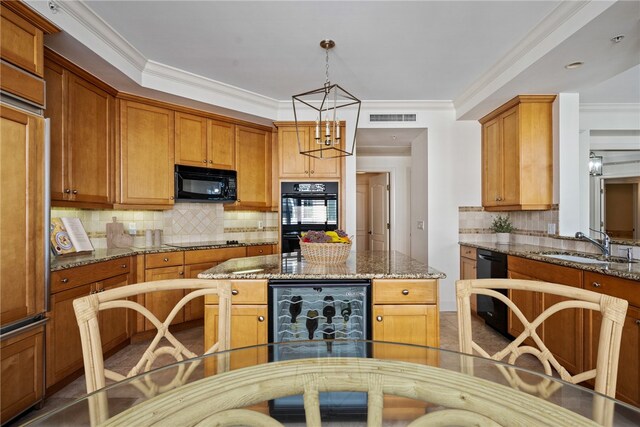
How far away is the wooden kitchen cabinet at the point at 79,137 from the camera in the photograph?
2.31 m

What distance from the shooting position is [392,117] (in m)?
3.94

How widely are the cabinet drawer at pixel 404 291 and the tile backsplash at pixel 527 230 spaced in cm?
182

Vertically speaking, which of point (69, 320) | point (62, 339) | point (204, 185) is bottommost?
point (62, 339)

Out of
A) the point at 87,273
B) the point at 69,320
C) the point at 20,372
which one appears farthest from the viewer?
the point at 87,273

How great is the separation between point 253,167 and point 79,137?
1.84m

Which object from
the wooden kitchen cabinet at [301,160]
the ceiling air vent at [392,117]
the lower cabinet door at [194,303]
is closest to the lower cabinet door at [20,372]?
the lower cabinet door at [194,303]

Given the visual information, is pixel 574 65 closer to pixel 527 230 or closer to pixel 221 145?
pixel 527 230

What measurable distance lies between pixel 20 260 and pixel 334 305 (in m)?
1.76

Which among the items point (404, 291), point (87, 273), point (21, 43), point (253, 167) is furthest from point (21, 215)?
point (253, 167)

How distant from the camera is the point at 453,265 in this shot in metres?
3.95

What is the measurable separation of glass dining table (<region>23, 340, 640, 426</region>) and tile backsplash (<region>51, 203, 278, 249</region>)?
8.34ft

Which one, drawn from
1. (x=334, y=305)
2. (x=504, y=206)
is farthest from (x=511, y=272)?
(x=334, y=305)

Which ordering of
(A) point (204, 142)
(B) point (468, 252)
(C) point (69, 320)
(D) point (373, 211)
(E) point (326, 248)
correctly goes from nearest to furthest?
(E) point (326, 248)
(C) point (69, 320)
(A) point (204, 142)
(B) point (468, 252)
(D) point (373, 211)

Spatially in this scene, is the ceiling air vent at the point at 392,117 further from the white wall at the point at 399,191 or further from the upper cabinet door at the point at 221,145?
the white wall at the point at 399,191
